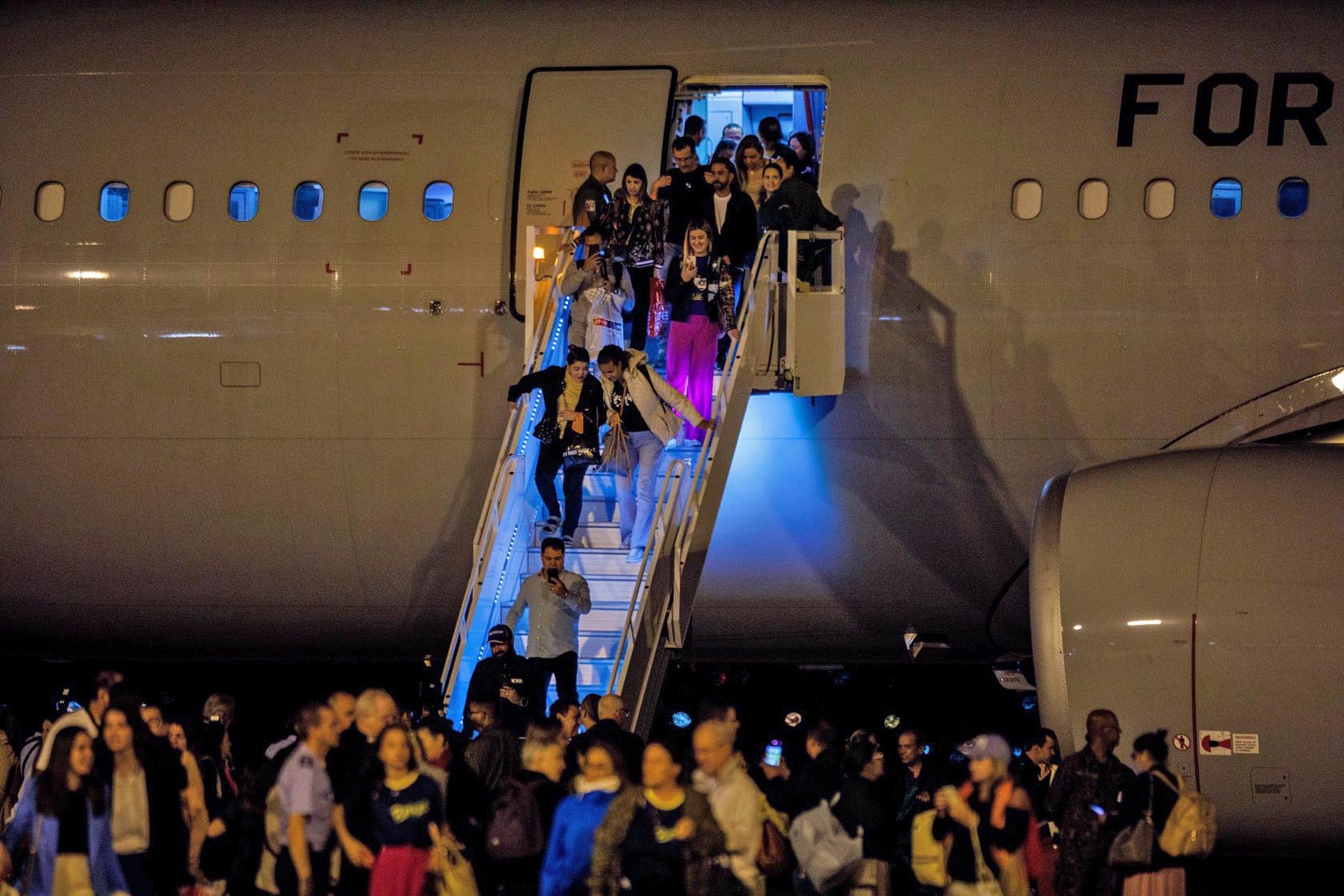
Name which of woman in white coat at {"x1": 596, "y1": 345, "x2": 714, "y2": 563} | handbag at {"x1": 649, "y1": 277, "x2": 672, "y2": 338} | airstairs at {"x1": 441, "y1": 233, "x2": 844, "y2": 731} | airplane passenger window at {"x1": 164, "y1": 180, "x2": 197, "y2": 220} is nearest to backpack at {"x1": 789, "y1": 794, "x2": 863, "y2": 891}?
airstairs at {"x1": 441, "y1": 233, "x2": 844, "y2": 731}

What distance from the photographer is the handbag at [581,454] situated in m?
10.1

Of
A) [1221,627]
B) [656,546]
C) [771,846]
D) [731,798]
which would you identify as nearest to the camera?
[731,798]

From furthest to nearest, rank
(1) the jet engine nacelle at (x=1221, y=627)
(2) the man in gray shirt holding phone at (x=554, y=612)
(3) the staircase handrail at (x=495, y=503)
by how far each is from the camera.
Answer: (3) the staircase handrail at (x=495, y=503)
(2) the man in gray shirt holding phone at (x=554, y=612)
(1) the jet engine nacelle at (x=1221, y=627)

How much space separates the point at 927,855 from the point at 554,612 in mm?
3124

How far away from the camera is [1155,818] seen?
25.2 ft

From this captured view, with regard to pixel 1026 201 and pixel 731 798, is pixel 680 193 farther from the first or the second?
pixel 731 798

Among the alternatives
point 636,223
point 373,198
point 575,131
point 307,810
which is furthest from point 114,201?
point 307,810

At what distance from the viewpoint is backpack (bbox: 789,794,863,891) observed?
714cm

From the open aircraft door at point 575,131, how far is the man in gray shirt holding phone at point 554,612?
2404 mm

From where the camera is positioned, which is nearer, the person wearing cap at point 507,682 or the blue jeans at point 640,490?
the person wearing cap at point 507,682

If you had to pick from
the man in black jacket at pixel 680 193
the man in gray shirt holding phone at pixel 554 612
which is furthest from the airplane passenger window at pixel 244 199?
the man in gray shirt holding phone at pixel 554 612

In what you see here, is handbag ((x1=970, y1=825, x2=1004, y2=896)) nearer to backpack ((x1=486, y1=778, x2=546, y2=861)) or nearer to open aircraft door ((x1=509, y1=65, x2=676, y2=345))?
backpack ((x1=486, y1=778, x2=546, y2=861))

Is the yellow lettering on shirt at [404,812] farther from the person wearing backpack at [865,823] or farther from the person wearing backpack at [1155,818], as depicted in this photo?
the person wearing backpack at [1155,818]

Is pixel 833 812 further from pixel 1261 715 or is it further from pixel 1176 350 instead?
pixel 1176 350
